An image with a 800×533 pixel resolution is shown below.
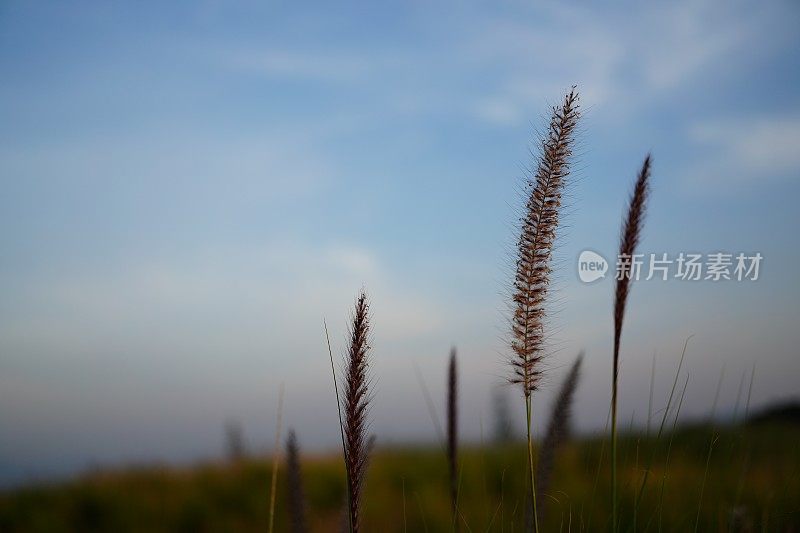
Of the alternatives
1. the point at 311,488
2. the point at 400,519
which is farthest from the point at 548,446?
the point at 311,488

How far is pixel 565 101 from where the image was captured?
9.21 ft

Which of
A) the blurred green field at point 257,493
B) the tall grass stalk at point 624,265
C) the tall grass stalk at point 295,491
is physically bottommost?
the blurred green field at point 257,493

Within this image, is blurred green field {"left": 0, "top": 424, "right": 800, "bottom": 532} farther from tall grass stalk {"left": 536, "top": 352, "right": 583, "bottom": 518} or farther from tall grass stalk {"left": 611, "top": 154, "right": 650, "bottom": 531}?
tall grass stalk {"left": 611, "top": 154, "right": 650, "bottom": 531}

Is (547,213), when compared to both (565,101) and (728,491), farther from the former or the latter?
(728,491)

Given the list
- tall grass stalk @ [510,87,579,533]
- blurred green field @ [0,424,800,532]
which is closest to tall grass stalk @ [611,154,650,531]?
tall grass stalk @ [510,87,579,533]

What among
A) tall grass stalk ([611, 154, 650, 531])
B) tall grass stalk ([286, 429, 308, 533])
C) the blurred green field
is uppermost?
tall grass stalk ([611, 154, 650, 531])

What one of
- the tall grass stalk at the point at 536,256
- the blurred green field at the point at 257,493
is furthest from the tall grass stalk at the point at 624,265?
the blurred green field at the point at 257,493

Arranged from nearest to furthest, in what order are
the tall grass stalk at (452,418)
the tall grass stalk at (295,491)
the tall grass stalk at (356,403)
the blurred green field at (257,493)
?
1. the tall grass stalk at (356,403)
2. the tall grass stalk at (295,491)
3. the tall grass stalk at (452,418)
4. the blurred green field at (257,493)

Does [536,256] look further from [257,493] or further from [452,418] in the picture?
[257,493]

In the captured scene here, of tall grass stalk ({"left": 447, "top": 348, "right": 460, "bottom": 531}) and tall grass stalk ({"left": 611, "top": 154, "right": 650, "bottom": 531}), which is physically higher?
tall grass stalk ({"left": 611, "top": 154, "right": 650, "bottom": 531})

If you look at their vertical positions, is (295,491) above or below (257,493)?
above

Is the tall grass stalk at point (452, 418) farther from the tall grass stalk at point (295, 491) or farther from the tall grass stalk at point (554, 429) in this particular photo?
the tall grass stalk at point (295, 491)

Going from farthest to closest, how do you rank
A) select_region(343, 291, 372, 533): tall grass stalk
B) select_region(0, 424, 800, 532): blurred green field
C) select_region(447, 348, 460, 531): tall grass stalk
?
1. select_region(0, 424, 800, 532): blurred green field
2. select_region(447, 348, 460, 531): tall grass stalk
3. select_region(343, 291, 372, 533): tall grass stalk

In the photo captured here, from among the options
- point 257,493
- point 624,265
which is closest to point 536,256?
point 624,265
